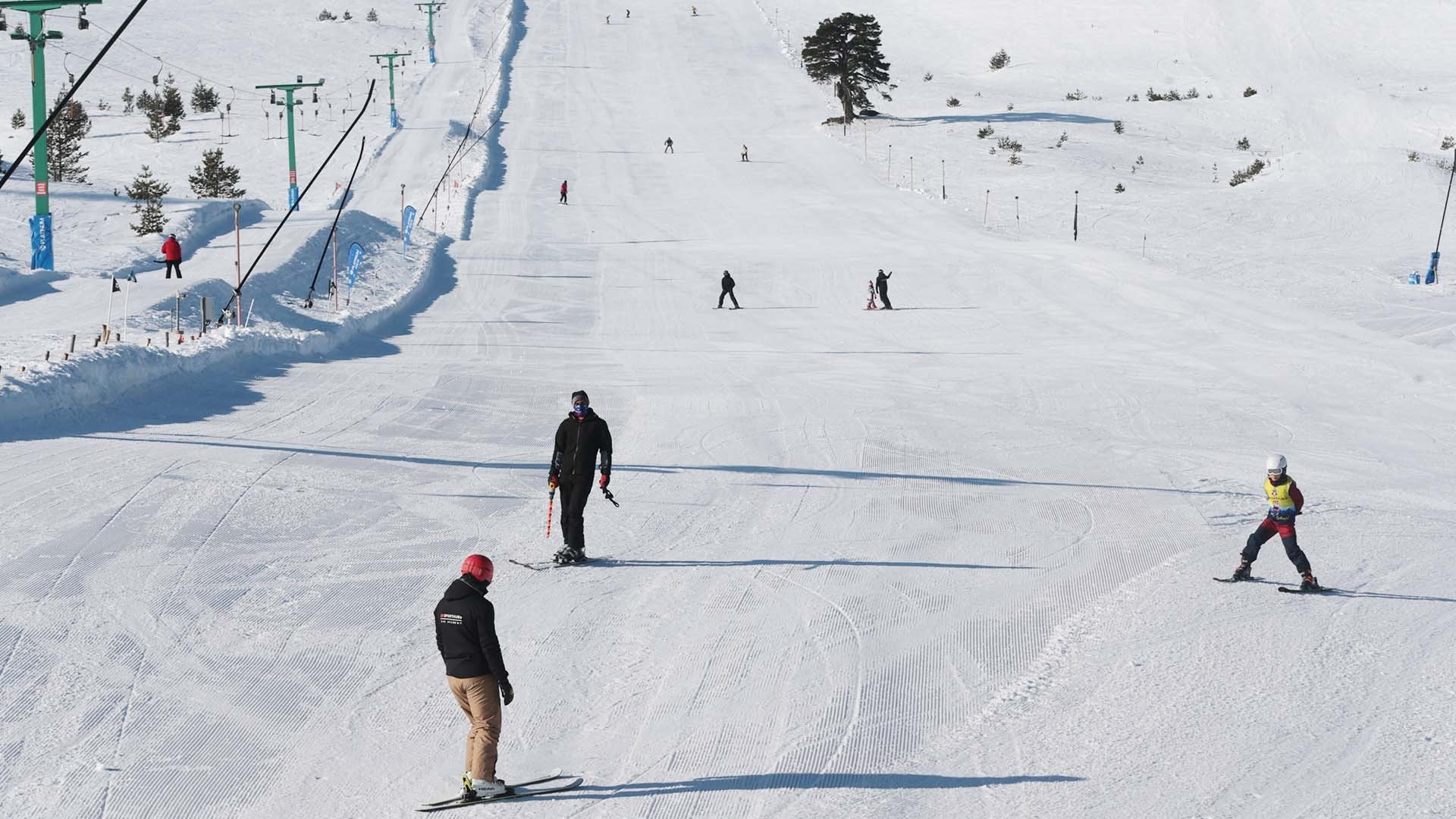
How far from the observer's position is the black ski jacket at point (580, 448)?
11.6 metres

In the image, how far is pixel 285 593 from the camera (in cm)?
1042

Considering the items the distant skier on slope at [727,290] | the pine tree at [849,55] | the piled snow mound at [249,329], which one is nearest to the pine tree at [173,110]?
the piled snow mound at [249,329]

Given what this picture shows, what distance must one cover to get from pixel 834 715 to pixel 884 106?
66859 mm

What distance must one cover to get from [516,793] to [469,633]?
3.08 ft

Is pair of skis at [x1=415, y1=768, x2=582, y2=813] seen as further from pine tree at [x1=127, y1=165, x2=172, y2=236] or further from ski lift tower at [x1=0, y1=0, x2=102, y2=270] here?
pine tree at [x1=127, y1=165, x2=172, y2=236]

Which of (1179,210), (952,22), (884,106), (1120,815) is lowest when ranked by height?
(1120,815)

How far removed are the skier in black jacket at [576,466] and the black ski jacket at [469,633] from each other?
436 cm

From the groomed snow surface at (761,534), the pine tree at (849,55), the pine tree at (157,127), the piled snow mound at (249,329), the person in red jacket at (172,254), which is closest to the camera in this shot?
the groomed snow surface at (761,534)

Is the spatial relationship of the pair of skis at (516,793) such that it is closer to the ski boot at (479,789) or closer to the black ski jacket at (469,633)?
the ski boot at (479,789)

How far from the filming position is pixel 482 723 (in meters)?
7.11

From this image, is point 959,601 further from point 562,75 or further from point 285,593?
point 562,75

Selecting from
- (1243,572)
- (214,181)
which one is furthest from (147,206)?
(1243,572)

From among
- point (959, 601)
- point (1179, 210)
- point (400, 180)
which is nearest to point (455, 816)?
point (959, 601)

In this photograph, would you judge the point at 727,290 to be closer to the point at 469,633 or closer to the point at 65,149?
the point at 469,633
